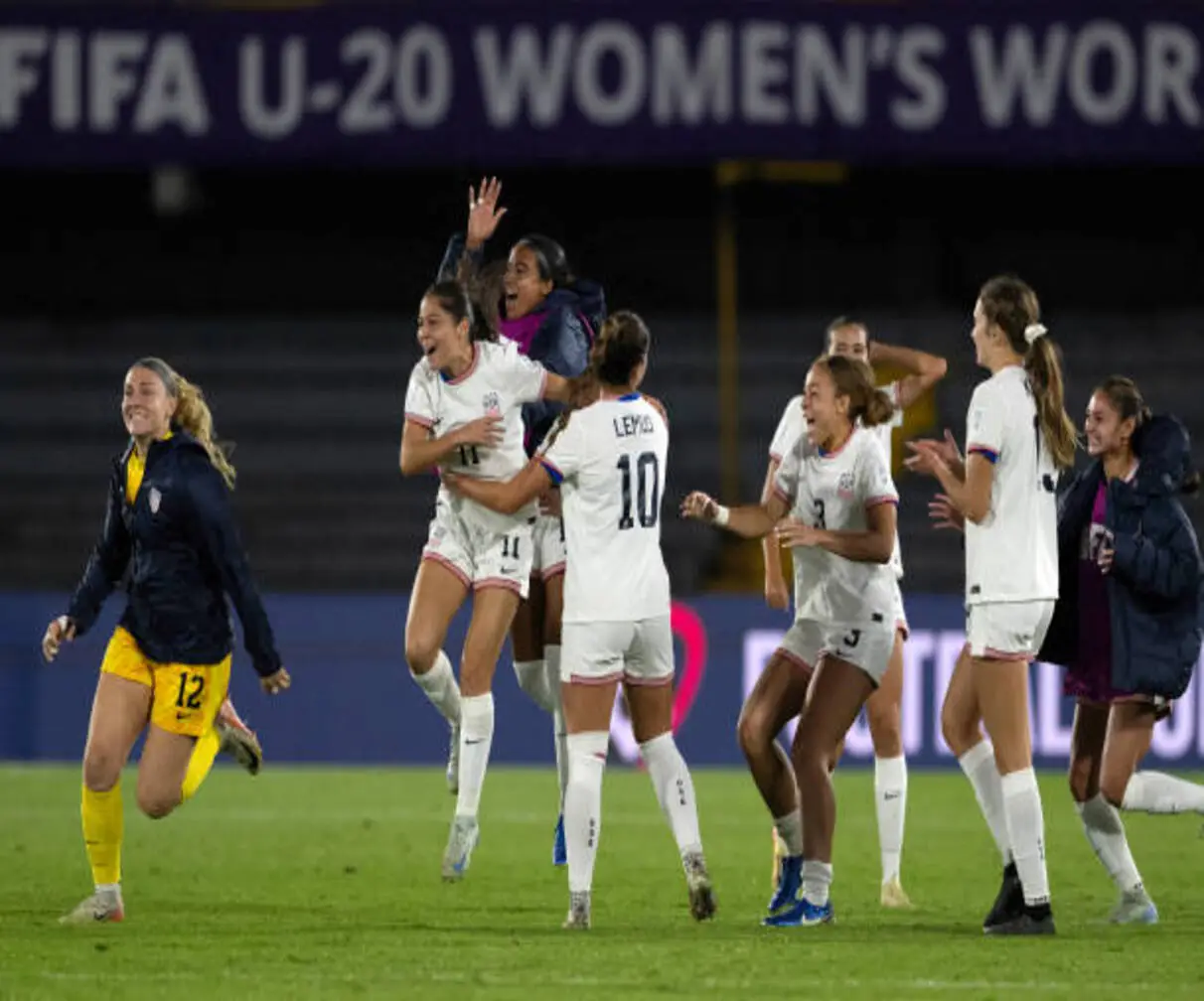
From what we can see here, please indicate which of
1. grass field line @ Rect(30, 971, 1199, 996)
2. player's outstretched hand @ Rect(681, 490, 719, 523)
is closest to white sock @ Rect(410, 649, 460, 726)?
player's outstretched hand @ Rect(681, 490, 719, 523)

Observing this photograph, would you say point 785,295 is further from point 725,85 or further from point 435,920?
point 435,920

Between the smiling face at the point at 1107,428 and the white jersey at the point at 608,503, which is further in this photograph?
the smiling face at the point at 1107,428

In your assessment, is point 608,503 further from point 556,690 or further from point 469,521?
point 556,690

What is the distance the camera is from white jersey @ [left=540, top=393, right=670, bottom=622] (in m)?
8.77

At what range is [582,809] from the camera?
878 cm

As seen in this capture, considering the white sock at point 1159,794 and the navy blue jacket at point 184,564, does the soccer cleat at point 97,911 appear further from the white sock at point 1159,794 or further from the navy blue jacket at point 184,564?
the white sock at point 1159,794

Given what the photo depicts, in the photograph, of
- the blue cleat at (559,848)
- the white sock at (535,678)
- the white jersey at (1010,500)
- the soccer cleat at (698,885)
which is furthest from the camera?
the white sock at (535,678)

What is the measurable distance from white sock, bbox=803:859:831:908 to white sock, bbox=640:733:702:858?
0.38 metres

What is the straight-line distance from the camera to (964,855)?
39.4ft

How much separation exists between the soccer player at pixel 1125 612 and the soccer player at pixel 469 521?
2.03m

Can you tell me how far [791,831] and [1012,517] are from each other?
61.2 inches

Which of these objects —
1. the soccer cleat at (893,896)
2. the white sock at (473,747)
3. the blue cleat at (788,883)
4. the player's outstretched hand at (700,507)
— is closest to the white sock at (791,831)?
the blue cleat at (788,883)

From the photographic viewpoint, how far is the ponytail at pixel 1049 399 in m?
8.63

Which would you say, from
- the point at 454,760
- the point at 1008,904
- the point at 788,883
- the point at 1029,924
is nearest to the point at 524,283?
the point at 454,760
